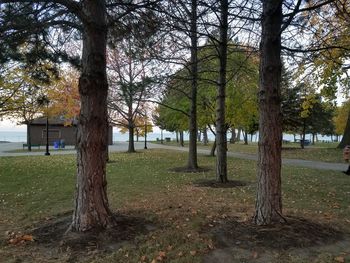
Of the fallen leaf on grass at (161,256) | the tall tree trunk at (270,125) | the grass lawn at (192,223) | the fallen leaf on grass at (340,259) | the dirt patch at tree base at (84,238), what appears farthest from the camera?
the tall tree trunk at (270,125)

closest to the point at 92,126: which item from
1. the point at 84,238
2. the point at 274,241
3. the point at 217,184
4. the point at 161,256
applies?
the point at 84,238

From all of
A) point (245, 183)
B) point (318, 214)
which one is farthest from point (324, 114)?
point (318, 214)

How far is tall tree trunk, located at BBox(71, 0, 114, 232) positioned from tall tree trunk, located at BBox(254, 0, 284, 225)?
96.5 inches

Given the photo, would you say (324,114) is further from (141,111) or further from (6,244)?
(6,244)

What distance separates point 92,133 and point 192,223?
217 centimetres

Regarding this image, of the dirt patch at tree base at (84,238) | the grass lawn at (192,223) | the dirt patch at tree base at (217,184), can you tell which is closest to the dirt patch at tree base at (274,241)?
the grass lawn at (192,223)

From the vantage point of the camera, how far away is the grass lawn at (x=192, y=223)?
14.8ft

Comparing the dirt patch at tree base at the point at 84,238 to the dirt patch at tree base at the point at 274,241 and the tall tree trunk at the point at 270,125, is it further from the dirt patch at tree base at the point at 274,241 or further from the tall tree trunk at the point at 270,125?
the tall tree trunk at the point at 270,125

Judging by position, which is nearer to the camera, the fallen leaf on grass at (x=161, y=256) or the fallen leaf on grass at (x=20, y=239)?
the fallen leaf on grass at (x=161, y=256)

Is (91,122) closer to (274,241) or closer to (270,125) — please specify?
(270,125)

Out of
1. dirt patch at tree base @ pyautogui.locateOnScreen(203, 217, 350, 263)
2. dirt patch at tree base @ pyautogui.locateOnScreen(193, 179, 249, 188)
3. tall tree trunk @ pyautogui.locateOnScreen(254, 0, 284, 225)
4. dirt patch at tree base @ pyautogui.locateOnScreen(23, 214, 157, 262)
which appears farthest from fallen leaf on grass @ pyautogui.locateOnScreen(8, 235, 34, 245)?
dirt patch at tree base @ pyautogui.locateOnScreen(193, 179, 249, 188)

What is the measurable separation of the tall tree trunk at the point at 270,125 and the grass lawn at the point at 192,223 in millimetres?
375

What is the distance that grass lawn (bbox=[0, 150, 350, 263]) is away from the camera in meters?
4.52

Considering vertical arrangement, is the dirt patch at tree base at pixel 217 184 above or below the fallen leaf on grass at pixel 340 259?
above
